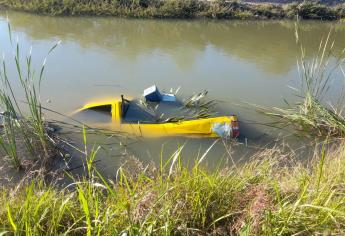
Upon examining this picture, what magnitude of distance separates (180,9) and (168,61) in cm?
339

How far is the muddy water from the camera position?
16.9 ft

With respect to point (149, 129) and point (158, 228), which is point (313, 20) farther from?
point (158, 228)

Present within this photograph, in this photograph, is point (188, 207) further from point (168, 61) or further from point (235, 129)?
point (168, 61)

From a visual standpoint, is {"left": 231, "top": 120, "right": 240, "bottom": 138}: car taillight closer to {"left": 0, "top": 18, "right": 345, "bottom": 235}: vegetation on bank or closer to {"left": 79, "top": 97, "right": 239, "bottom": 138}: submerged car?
{"left": 79, "top": 97, "right": 239, "bottom": 138}: submerged car

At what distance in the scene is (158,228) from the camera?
2146 mm

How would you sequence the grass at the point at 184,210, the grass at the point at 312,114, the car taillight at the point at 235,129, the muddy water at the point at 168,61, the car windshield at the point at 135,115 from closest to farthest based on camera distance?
the grass at the point at 184,210, the car taillight at the point at 235,129, the grass at the point at 312,114, the car windshield at the point at 135,115, the muddy water at the point at 168,61

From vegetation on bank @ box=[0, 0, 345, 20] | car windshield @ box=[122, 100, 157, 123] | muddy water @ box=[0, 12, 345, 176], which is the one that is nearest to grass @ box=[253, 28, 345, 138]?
muddy water @ box=[0, 12, 345, 176]

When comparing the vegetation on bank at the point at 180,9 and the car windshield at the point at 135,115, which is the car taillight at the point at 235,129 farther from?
the vegetation on bank at the point at 180,9

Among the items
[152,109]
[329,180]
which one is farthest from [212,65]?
Answer: [329,180]

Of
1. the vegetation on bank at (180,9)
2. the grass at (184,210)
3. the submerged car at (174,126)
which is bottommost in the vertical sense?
the submerged car at (174,126)

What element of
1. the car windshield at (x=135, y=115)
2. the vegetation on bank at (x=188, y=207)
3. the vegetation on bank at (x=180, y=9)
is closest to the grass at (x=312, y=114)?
the car windshield at (x=135, y=115)

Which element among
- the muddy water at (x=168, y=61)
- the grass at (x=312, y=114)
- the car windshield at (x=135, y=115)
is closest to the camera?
the grass at (x=312, y=114)

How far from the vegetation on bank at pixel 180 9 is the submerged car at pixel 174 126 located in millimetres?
5221

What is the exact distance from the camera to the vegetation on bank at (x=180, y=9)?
30.3ft
